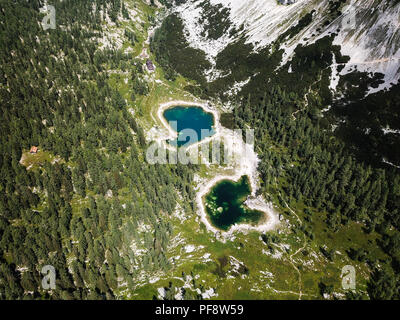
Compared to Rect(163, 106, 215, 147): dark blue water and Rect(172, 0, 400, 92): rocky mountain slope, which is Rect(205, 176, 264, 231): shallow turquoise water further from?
Rect(172, 0, 400, 92): rocky mountain slope

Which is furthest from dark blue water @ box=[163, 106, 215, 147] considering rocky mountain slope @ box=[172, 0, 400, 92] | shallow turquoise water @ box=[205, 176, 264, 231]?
rocky mountain slope @ box=[172, 0, 400, 92]

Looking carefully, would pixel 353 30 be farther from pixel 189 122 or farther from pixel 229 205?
pixel 229 205

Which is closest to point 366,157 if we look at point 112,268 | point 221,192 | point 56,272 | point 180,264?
point 221,192

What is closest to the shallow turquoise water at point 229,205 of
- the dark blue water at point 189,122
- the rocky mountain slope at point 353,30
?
the dark blue water at point 189,122

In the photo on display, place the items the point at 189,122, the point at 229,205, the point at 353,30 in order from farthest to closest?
the point at 189,122
the point at 353,30
the point at 229,205

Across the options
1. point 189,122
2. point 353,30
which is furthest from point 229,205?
point 353,30

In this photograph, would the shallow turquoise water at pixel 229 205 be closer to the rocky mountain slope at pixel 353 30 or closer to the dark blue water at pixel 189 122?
the dark blue water at pixel 189 122

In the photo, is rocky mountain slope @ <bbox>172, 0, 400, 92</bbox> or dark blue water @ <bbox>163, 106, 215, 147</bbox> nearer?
rocky mountain slope @ <bbox>172, 0, 400, 92</bbox>

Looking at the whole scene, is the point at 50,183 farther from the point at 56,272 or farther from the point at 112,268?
the point at 112,268
